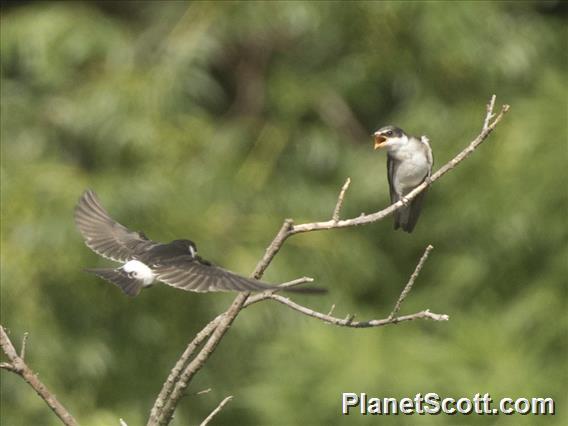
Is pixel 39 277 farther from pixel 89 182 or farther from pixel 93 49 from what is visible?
pixel 93 49

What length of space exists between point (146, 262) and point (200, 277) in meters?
0.20

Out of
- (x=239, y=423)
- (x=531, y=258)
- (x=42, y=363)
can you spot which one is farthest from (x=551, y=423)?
(x=42, y=363)

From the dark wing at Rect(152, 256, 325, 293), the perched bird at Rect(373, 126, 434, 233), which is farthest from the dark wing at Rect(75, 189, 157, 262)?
the perched bird at Rect(373, 126, 434, 233)

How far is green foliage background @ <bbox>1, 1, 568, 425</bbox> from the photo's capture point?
5.93 meters

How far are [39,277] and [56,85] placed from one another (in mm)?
1172

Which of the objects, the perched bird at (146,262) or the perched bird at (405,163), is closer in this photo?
the perched bird at (146,262)

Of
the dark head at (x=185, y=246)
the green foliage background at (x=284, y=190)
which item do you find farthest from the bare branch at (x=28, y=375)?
the green foliage background at (x=284, y=190)

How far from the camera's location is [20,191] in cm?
595

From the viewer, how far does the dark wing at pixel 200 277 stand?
209 centimetres

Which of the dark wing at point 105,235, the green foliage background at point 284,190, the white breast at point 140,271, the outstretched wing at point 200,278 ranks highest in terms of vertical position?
Result: the green foliage background at point 284,190

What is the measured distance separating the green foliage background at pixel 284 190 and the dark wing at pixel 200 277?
329 cm

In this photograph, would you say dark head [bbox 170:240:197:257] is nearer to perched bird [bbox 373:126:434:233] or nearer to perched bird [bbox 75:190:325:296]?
perched bird [bbox 75:190:325:296]

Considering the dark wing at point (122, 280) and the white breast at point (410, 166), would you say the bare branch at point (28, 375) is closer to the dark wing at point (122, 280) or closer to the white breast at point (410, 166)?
the dark wing at point (122, 280)

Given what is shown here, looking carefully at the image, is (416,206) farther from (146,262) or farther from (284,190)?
(284,190)
